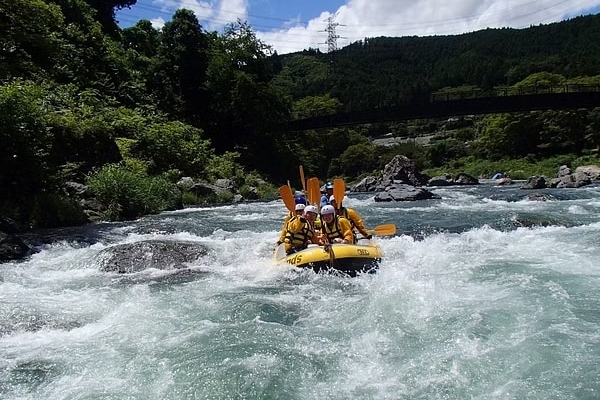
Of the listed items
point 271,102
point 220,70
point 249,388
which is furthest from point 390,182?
point 249,388

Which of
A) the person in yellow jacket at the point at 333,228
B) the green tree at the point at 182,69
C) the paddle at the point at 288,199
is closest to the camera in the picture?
the person in yellow jacket at the point at 333,228

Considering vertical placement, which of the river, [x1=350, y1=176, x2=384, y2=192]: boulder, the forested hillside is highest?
the forested hillside

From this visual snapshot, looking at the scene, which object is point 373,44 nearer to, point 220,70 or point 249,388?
point 220,70

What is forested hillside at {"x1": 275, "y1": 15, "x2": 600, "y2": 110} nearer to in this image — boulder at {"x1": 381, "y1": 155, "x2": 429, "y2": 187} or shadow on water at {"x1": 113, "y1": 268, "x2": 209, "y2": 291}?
boulder at {"x1": 381, "y1": 155, "x2": 429, "y2": 187}

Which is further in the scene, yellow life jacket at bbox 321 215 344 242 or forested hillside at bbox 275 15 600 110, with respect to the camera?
forested hillside at bbox 275 15 600 110

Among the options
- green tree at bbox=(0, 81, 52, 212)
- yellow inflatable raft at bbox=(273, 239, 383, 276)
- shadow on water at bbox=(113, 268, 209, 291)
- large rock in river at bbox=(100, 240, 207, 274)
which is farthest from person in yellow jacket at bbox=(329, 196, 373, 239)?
green tree at bbox=(0, 81, 52, 212)

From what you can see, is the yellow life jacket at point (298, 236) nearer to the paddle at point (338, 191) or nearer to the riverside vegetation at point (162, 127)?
the paddle at point (338, 191)

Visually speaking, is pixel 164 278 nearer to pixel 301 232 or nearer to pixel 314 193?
pixel 301 232

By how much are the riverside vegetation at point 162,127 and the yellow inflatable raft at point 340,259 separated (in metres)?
7.11

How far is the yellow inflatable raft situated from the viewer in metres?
7.02

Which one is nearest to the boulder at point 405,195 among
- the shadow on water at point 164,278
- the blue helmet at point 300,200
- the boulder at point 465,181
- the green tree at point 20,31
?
the blue helmet at point 300,200

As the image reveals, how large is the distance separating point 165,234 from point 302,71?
356ft

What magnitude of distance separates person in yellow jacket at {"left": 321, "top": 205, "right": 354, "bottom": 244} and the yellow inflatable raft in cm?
65

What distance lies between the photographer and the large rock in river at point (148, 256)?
782cm
